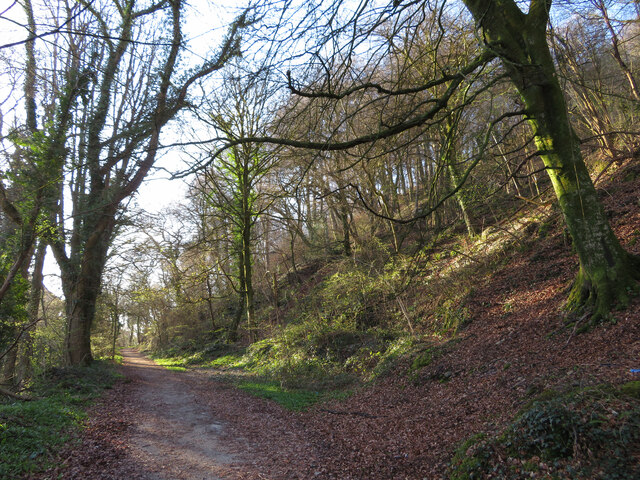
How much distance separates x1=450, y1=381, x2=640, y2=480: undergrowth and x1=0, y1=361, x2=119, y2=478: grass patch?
4.55 meters

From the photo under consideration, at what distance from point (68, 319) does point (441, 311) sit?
11.7 metres

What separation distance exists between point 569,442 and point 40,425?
6.34 m

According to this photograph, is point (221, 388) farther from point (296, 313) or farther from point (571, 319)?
point (571, 319)

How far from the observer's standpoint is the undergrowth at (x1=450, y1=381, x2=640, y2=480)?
2.51 metres

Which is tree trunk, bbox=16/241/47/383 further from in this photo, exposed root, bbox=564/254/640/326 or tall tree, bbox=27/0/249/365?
exposed root, bbox=564/254/640/326

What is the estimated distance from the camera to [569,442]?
2.80 m

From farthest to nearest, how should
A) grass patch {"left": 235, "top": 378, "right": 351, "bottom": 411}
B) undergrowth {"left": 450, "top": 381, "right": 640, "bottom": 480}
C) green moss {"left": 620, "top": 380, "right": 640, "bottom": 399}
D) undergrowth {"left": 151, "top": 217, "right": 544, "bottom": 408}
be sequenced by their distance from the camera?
undergrowth {"left": 151, "top": 217, "right": 544, "bottom": 408} < grass patch {"left": 235, "top": 378, "right": 351, "bottom": 411} < green moss {"left": 620, "top": 380, "right": 640, "bottom": 399} < undergrowth {"left": 450, "top": 381, "right": 640, "bottom": 480}

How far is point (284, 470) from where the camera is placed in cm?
457

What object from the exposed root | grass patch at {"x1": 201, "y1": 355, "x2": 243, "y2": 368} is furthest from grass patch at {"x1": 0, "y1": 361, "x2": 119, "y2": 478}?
the exposed root

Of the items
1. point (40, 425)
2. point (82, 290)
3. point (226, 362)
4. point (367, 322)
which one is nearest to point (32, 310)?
point (82, 290)

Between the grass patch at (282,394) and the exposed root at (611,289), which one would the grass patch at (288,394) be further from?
the exposed root at (611,289)

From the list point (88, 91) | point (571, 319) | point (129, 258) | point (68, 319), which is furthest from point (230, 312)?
point (571, 319)

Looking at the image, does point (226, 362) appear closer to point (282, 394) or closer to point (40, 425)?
point (282, 394)

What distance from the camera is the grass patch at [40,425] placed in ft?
13.1
